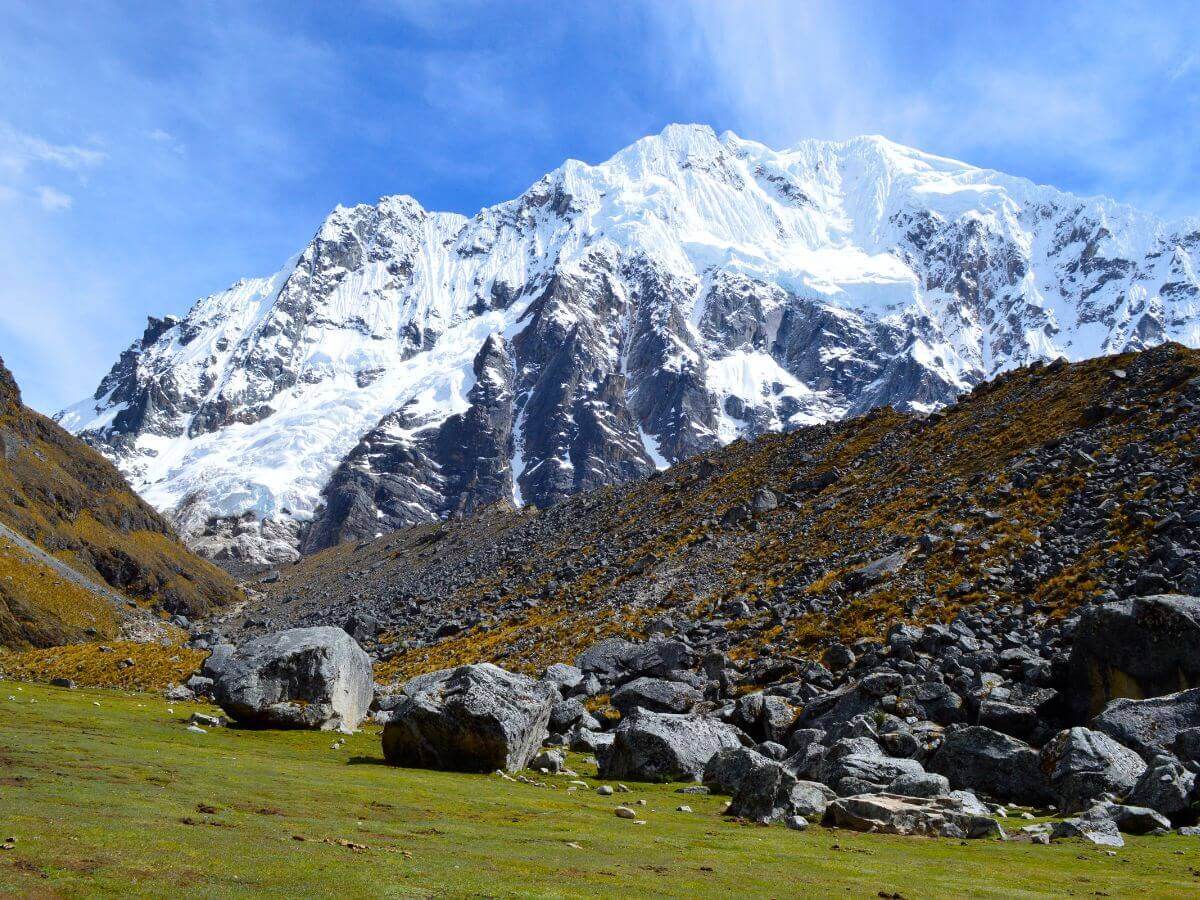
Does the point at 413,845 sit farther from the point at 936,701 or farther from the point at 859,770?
the point at 936,701

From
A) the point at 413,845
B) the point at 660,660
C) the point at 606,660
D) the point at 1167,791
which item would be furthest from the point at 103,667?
the point at 1167,791

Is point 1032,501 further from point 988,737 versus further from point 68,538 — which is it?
point 68,538

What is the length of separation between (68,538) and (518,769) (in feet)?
346

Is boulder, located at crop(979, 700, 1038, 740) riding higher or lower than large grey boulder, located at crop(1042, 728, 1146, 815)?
higher

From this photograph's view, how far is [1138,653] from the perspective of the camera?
26375 mm

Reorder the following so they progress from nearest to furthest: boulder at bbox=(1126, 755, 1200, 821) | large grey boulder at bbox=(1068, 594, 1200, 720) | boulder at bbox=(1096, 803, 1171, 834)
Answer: boulder at bbox=(1096, 803, 1171, 834) < boulder at bbox=(1126, 755, 1200, 821) < large grey boulder at bbox=(1068, 594, 1200, 720)

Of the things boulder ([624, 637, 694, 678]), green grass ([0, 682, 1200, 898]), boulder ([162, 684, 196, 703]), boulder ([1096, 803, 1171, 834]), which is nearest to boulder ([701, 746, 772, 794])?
green grass ([0, 682, 1200, 898])

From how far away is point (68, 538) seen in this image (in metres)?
109

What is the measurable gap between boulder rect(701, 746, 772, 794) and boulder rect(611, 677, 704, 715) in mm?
8746

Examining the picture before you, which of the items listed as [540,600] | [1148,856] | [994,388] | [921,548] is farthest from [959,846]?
[994,388]

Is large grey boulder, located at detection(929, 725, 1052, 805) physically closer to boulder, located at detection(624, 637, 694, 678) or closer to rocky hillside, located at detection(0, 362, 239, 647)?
boulder, located at detection(624, 637, 694, 678)

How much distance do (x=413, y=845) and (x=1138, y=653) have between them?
75.7 ft

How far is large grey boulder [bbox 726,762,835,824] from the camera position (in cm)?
1977

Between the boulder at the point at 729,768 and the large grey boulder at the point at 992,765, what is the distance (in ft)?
16.0
